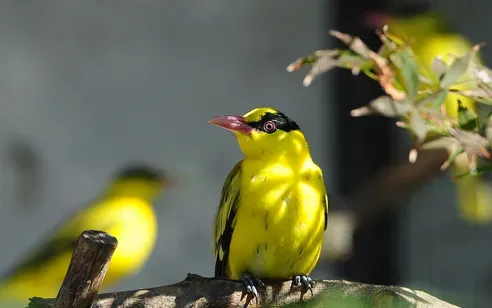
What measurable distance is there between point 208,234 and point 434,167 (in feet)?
2.82

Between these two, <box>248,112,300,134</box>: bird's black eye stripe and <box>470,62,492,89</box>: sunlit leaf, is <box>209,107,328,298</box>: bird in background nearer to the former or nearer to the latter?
<box>248,112,300,134</box>: bird's black eye stripe

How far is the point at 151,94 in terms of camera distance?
115 inches

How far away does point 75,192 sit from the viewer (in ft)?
9.37

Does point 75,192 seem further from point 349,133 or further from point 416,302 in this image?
point 416,302

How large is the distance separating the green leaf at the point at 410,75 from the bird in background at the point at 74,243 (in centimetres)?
113

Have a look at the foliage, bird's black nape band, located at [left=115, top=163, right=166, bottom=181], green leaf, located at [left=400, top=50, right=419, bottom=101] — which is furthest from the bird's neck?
bird's black nape band, located at [left=115, top=163, right=166, bottom=181]

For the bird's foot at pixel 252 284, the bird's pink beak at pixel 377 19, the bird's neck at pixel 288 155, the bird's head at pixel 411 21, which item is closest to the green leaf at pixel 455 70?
the bird's foot at pixel 252 284

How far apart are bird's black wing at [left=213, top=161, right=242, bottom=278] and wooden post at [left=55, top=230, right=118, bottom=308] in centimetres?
49

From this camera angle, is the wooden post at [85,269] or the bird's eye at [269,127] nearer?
the wooden post at [85,269]

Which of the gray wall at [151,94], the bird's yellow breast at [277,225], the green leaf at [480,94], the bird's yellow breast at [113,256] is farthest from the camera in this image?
the gray wall at [151,94]

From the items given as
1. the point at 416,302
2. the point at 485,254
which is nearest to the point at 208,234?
the point at 485,254

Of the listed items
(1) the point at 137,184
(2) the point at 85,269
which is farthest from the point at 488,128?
(1) the point at 137,184

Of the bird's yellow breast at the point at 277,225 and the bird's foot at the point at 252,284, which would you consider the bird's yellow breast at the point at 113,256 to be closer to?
the bird's yellow breast at the point at 277,225

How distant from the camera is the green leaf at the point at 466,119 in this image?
115 cm
